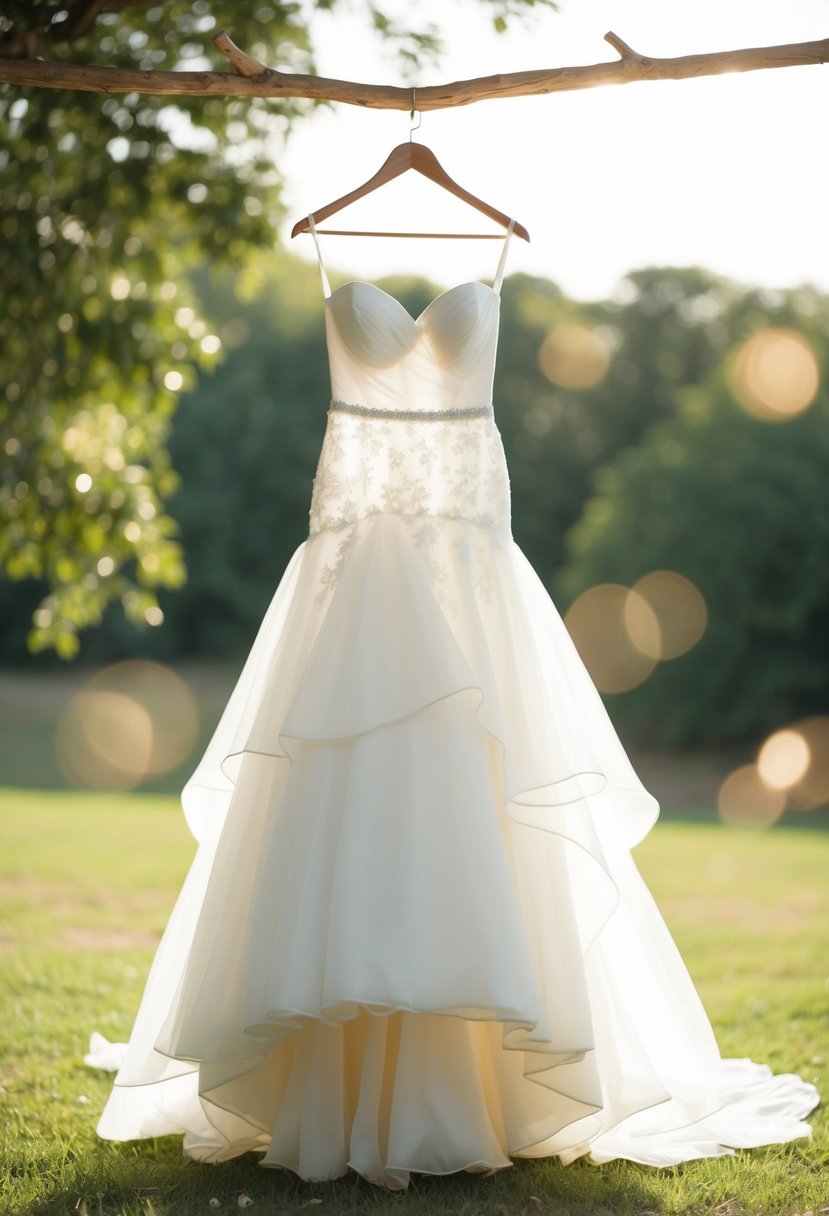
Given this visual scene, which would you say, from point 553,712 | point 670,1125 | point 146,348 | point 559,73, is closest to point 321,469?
point 553,712

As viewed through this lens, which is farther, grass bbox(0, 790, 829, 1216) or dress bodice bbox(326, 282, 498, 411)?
dress bodice bbox(326, 282, 498, 411)

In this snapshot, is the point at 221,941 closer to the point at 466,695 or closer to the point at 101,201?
the point at 466,695

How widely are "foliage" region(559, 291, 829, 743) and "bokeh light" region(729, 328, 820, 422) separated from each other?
24cm

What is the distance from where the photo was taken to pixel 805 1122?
11.0ft

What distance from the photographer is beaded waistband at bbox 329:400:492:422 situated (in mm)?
3240

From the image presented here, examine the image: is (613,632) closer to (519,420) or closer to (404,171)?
(519,420)

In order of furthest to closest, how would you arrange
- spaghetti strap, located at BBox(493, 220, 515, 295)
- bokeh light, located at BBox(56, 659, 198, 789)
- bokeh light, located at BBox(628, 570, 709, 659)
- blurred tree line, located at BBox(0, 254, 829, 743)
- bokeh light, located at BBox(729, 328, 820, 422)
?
1. blurred tree line, located at BBox(0, 254, 829, 743)
2. bokeh light, located at BBox(729, 328, 820, 422)
3. bokeh light, located at BBox(628, 570, 709, 659)
4. bokeh light, located at BBox(56, 659, 198, 789)
5. spaghetti strap, located at BBox(493, 220, 515, 295)

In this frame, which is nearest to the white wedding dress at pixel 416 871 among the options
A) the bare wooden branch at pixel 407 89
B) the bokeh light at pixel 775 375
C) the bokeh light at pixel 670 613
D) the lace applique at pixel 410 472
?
the lace applique at pixel 410 472

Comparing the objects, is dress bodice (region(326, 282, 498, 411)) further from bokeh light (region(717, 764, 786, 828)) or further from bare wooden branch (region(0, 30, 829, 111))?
bokeh light (region(717, 764, 786, 828))

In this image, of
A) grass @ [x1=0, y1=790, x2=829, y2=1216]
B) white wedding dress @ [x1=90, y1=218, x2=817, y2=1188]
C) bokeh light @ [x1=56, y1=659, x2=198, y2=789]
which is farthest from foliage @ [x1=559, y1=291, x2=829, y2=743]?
white wedding dress @ [x1=90, y1=218, x2=817, y2=1188]

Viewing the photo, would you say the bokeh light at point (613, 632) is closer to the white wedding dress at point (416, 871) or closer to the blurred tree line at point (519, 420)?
the blurred tree line at point (519, 420)

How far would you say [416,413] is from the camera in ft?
10.6

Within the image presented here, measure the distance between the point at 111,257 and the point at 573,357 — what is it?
74.0 ft

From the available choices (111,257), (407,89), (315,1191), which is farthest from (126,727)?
(407,89)
